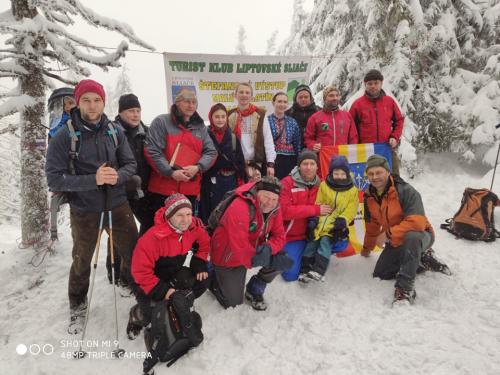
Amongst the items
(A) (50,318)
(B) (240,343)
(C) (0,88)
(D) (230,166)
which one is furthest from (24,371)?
(C) (0,88)

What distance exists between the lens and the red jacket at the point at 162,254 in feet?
11.1

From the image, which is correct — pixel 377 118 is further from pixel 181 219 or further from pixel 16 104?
pixel 16 104

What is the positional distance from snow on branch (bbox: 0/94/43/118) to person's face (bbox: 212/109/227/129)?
2.93m

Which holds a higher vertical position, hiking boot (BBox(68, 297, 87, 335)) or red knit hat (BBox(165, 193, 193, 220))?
red knit hat (BBox(165, 193, 193, 220))

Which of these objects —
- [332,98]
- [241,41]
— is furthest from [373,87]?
[241,41]

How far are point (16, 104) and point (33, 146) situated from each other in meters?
0.69

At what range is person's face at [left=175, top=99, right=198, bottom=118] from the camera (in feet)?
14.3

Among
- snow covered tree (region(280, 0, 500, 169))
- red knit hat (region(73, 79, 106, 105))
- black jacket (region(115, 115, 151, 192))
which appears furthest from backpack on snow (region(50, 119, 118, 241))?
snow covered tree (region(280, 0, 500, 169))

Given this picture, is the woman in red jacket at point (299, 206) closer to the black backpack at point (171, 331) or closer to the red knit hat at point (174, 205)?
the red knit hat at point (174, 205)

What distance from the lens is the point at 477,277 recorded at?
14.7ft

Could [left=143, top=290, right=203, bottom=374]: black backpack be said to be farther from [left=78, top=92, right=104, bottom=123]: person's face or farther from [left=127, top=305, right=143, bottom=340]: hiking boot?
[left=78, top=92, right=104, bottom=123]: person's face

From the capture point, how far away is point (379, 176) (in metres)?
4.30

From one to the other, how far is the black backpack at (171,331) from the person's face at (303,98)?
3.96m

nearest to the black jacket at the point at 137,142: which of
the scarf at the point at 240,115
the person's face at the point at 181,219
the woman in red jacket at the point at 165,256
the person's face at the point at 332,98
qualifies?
the woman in red jacket at the point at 165,256
